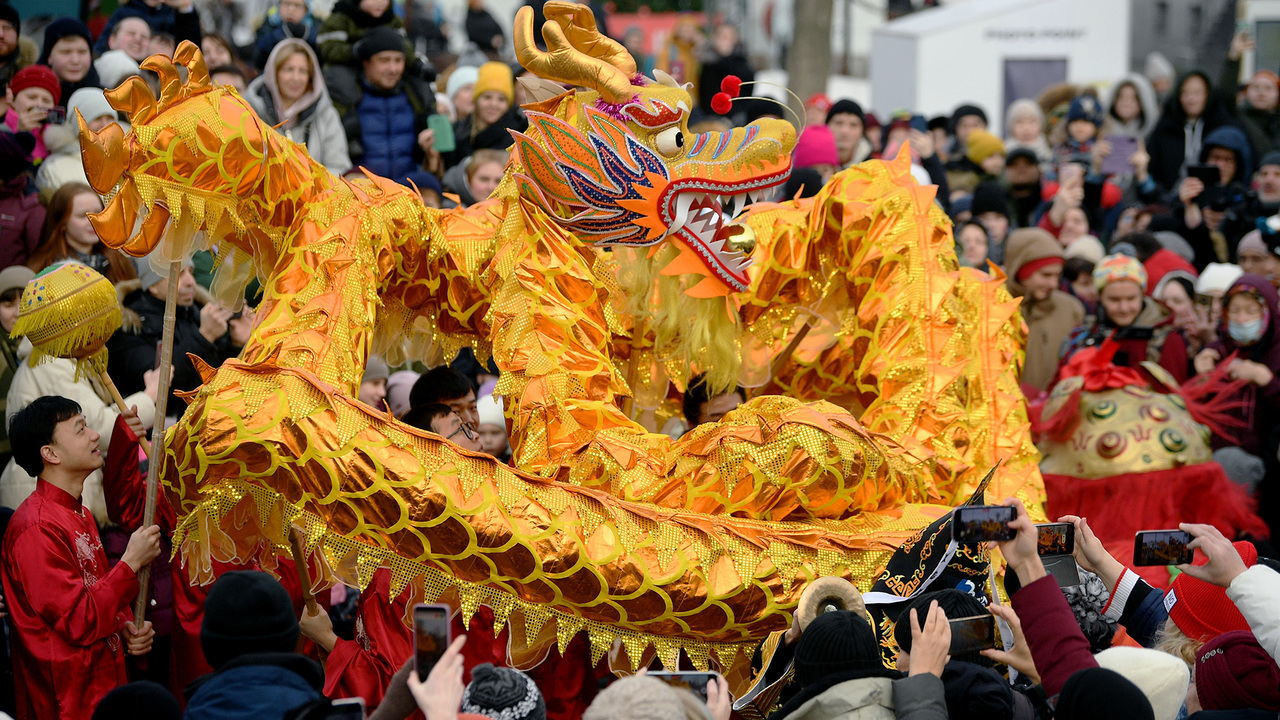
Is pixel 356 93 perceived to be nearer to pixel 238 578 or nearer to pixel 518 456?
pixel 518 456

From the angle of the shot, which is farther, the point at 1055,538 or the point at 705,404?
the point at 705,404

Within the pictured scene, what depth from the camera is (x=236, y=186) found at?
134 inches

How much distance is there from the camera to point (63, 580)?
347 centimetres

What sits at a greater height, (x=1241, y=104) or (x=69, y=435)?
(x=1241, y=104)

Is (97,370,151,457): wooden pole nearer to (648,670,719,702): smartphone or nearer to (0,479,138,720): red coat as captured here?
(0,479,138,720): red coat

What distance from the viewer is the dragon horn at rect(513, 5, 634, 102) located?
3506mm

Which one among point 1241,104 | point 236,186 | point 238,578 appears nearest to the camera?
point 238,578

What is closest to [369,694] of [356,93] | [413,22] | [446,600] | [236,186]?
[446,600]

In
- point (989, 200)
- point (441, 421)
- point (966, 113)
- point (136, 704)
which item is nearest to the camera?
point (136, 704)

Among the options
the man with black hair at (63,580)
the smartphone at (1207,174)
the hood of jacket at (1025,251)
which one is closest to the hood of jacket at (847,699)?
the man with black hair at (63,580)

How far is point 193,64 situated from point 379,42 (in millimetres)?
3154

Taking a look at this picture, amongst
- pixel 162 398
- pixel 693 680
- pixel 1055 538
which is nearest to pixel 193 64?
pixel 162 398

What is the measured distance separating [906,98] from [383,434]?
34.2 ft

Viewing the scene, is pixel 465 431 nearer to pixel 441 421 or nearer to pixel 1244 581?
pixel 441 421
